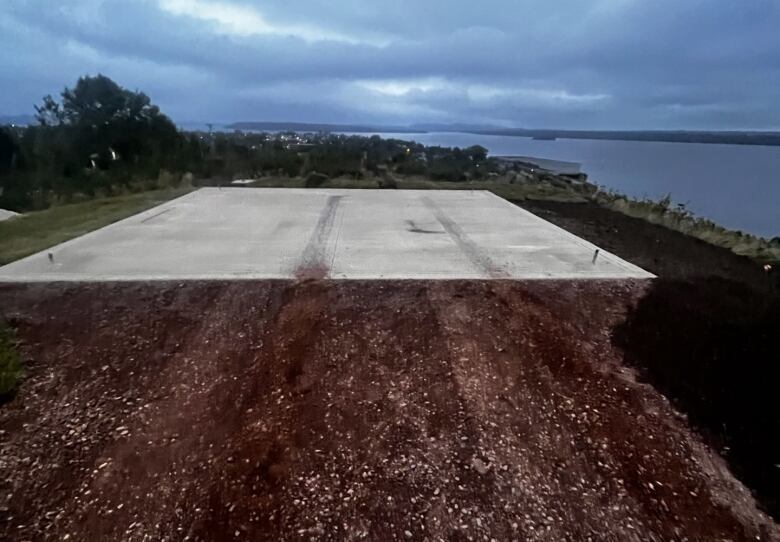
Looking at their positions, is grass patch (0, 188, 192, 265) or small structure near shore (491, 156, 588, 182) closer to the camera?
grass patch (0, 188, 192, 265)

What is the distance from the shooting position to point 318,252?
21.1 feet

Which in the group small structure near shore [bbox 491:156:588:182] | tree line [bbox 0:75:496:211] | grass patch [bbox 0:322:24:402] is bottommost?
small structure near shore [bbox 491:156:588:182]

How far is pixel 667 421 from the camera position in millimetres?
3344

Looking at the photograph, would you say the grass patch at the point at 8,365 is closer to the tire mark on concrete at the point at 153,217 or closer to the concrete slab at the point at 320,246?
the concrete slab at the point at 320,246

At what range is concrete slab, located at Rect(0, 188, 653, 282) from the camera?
5645 millimetres

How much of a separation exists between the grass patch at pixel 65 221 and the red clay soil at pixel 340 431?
2.39 metres

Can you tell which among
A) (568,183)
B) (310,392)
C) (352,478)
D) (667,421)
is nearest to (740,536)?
(667,421)

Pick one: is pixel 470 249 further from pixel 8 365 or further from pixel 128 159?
pixel 128 159

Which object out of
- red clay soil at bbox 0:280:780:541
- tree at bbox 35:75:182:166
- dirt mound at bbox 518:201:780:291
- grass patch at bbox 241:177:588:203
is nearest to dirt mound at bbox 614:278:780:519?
red clay soil at bbox 0:280:780:541

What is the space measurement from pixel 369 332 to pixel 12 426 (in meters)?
2.44

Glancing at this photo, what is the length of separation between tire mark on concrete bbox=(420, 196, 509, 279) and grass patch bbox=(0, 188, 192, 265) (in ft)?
17.6

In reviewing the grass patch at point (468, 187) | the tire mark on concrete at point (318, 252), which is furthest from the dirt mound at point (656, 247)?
the tire mark on concrete at point (318, 252)

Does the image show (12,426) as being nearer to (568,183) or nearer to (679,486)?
(679,486)

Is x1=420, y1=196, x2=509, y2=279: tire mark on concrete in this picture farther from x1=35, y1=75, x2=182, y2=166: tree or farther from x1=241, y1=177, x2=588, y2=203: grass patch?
x1=35, y1=75, x2=182, y2=166: tree
